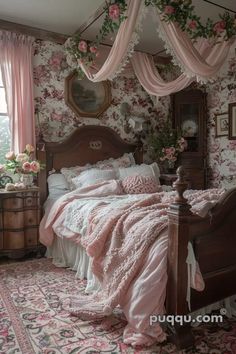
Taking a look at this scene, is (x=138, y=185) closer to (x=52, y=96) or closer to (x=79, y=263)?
(x=79, y=263)

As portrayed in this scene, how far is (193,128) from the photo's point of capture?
4562mm

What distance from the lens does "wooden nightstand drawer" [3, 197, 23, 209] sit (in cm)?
318

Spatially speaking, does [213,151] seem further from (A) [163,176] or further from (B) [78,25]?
(B) [78,25]

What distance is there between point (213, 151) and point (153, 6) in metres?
2.66

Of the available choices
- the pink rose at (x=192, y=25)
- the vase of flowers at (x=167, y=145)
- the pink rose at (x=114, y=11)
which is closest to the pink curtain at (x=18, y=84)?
the pink rose at (x=114, y=11)

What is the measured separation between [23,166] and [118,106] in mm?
1787

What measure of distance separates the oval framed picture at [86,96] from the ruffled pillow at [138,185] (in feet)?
4.01

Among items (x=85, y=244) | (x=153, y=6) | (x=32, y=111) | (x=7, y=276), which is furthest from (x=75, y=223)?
(x=153, y=6)

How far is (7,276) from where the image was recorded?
2.88 metres

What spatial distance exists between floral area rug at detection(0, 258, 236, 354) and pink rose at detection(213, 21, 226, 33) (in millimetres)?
2229

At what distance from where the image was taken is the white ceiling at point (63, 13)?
3054 millimetres

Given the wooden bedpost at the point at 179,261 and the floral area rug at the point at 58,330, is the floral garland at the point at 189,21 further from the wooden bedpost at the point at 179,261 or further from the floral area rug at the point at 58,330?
the floral area rug at the point at 58,330

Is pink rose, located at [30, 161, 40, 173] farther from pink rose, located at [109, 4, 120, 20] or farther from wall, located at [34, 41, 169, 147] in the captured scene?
pink rose, located at [109, 4, 120, 20]

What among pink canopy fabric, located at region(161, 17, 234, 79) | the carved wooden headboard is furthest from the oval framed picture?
pink canopy fabric, located at region(161, 17, 234, 79)
